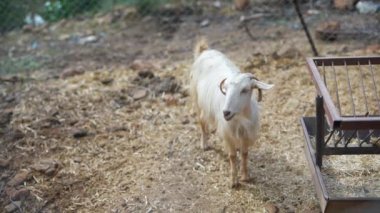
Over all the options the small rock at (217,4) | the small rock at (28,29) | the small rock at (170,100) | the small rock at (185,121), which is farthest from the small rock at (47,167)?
the small rock at (217,4)

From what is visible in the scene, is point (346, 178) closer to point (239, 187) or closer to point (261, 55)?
point (239, 187)

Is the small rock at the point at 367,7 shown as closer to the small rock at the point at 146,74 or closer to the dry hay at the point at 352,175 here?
the small rock at the point at 146,74

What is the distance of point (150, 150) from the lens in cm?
487

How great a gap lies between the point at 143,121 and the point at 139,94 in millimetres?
604

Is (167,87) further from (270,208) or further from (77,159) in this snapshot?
(270,208)

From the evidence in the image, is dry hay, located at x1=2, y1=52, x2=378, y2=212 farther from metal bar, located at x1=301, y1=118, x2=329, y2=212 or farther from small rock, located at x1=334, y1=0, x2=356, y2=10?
small rock, located at x1=334, y1=0, x2=356, y2=10

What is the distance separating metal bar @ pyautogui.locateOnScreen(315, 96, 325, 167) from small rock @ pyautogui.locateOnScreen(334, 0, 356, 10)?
454cm

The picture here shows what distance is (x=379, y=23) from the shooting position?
6.73 meters

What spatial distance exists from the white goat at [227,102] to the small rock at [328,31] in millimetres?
2664

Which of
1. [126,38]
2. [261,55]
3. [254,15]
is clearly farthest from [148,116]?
[254,15]

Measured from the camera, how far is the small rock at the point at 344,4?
7.48 metres

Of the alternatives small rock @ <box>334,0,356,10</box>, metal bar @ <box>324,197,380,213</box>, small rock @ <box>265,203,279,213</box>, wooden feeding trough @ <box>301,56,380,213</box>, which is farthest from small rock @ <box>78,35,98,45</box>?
metal bar @ <box>324,197,380,213</box>

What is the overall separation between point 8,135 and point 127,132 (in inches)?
47.6

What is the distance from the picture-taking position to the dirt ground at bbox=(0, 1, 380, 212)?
4.22 metres
